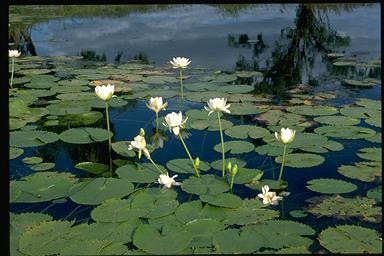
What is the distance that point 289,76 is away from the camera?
4051 mm

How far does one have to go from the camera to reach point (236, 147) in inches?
93.3

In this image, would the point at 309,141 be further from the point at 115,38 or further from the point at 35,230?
the point at 115,38

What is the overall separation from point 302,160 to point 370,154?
1.09ft

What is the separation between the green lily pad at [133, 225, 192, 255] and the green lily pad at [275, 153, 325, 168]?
78 centimetres

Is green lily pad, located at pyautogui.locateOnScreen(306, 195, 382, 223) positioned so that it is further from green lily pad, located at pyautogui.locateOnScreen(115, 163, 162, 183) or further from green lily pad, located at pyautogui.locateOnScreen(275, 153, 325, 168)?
green lily pad, located at pyautogui.locateOnScreen(115, 163, 162, 183)

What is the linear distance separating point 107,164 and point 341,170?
1.07 meters

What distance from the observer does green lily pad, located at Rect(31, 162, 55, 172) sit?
220 centimetres

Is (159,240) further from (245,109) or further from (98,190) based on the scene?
(245,109)

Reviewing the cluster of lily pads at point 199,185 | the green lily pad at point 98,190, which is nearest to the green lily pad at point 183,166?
the cluster of lily pads at point 199,185

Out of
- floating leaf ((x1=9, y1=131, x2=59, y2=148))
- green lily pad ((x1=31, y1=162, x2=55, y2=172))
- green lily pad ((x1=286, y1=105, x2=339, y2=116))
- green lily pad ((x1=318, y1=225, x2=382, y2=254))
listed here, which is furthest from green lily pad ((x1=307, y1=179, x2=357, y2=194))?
floating leaf ((x1=9, y1=131, x2=59, y2=148))

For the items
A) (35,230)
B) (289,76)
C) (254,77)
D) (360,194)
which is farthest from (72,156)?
(289,76)

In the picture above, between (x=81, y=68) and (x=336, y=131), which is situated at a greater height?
(x=81, y=68)

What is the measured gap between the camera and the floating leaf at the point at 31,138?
2.45 m

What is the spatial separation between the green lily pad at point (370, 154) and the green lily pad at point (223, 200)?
760 millimetres
